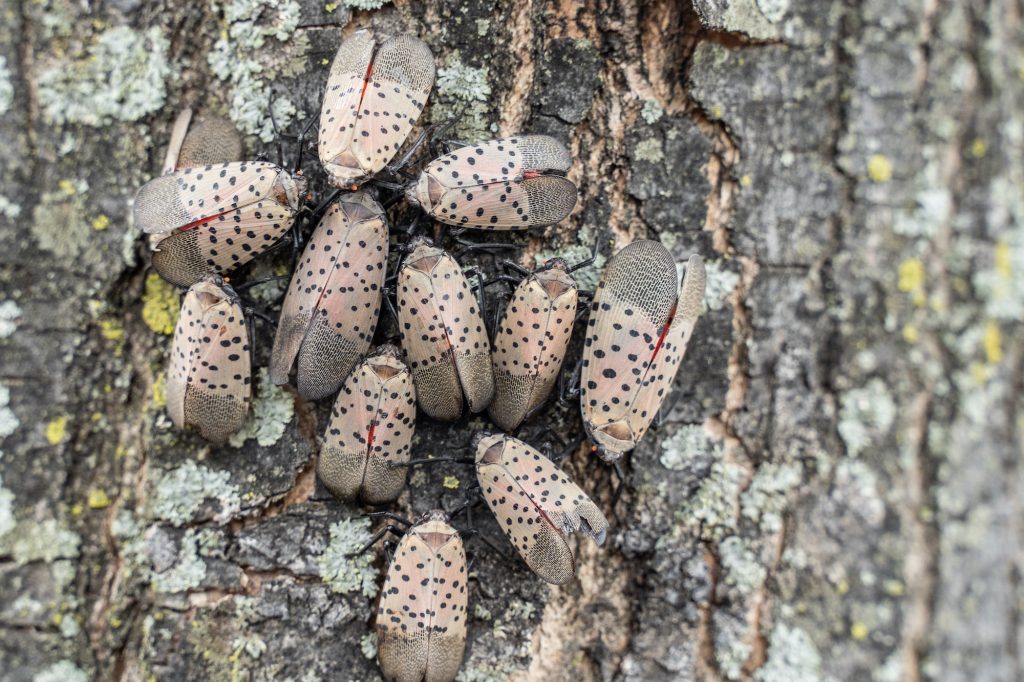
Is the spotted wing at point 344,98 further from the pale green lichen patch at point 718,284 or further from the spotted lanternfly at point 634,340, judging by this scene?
the pale green lichen patch at point 718,284

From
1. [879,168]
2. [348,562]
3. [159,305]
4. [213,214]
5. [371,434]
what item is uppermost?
A: [879,168]

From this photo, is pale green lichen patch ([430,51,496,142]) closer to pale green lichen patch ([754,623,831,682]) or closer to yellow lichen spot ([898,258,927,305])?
yellow lichen spot ([898,258,927,305])

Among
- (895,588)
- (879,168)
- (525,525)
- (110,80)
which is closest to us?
(895,588)

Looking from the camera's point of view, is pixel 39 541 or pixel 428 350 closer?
pixel 39 541

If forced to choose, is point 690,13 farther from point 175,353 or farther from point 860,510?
point 175,353

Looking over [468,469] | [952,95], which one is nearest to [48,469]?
[468,469]

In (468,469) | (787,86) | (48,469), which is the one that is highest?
(787,86)

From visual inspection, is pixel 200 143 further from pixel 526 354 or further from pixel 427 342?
pixel 526 354

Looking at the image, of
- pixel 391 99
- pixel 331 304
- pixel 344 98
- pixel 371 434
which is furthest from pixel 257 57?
pixel 371 434
